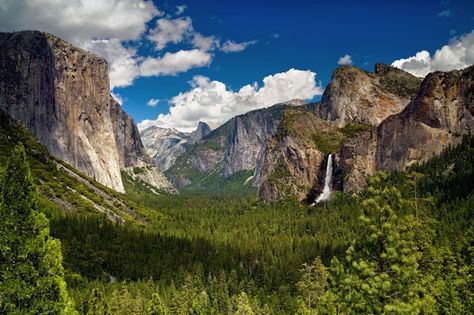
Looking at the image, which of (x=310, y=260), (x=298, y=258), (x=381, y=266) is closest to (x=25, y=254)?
(x=381, y=266)

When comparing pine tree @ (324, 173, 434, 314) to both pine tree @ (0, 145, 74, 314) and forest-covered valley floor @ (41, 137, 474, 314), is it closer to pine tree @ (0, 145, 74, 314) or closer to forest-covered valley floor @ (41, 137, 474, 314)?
forest-covered valley floor @ (41, 137, 474, 314)

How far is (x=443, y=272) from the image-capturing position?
52.9 metres

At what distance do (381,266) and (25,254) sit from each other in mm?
19400

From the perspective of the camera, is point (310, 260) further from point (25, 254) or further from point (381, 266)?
point (25, 254)

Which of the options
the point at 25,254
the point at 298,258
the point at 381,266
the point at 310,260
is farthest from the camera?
the point at 298,258

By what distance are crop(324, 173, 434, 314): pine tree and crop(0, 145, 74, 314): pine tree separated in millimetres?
16111

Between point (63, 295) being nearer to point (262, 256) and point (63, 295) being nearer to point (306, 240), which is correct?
point (262, 256)

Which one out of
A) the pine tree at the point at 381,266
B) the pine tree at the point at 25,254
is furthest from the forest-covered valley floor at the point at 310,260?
the pine tree at the point at 25,254

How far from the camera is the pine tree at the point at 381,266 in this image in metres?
23.6

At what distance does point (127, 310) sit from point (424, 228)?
58205mm

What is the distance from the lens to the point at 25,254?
858 inches

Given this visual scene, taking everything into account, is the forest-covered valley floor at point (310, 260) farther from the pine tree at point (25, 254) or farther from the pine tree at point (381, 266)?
the pine tree at point (25, 254)

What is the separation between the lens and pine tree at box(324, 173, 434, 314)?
23.6 meters

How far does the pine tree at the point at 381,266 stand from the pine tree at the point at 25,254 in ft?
52.9
